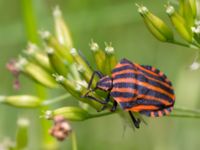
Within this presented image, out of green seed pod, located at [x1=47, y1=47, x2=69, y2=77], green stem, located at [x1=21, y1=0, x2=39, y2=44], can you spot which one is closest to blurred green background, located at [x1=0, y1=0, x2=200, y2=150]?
green stem, located at [x1=21, y1=0, x2=39, y2=44]

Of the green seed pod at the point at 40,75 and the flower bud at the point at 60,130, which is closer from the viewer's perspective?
the flower bud at the point at 60,130

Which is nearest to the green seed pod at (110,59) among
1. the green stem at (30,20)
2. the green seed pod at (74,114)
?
the green seed pod at (74,114)

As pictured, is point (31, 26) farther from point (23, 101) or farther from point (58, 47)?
point (23, 101)

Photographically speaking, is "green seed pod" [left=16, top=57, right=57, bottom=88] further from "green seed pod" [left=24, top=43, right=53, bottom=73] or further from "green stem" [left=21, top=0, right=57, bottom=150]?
"green stem" [left=21, top=0, right=57, bottom=150]

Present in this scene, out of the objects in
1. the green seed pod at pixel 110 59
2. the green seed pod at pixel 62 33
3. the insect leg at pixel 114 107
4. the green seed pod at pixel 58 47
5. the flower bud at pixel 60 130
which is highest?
the green seed pod at pixel 62 33

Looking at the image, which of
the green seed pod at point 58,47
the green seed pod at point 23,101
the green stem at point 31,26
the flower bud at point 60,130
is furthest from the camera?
the green stem at point 31,26

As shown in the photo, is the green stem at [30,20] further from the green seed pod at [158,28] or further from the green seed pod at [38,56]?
the green seed pod at [158,28]
